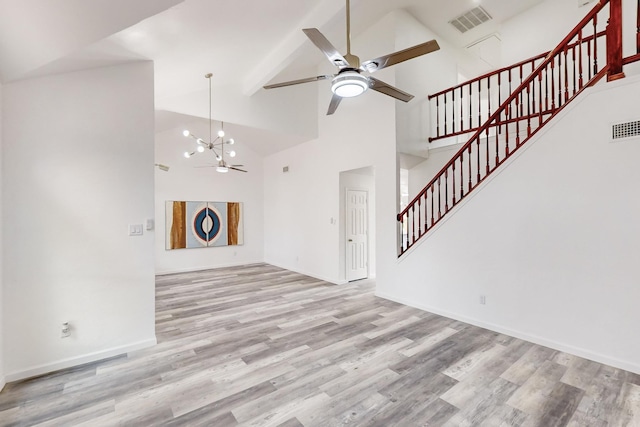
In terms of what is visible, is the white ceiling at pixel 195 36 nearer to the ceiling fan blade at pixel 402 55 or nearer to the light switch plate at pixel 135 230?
the ceiling fan blade at pixel 402 55

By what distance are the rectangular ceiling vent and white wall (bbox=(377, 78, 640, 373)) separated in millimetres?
A: 55

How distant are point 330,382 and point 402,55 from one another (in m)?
2.90

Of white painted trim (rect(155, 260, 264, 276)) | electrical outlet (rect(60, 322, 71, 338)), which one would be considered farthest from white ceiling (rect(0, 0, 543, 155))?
white painted trim (rect(155, 260, 264, 276))

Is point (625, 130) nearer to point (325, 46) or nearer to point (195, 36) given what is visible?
point (325, 46)

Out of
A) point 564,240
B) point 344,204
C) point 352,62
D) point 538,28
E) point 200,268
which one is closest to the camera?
point 352,62

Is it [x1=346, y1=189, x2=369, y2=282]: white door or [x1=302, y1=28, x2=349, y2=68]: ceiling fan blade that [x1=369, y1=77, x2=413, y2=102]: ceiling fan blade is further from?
[x1=346, y1=189, x2=369, y2=282]: white door

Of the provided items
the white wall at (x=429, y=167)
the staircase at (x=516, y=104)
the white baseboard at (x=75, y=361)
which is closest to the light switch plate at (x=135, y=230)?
the white baseboard at (x=75, y=361)

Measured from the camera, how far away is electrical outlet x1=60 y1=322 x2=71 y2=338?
9.05 feet

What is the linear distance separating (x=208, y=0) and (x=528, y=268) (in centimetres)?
443

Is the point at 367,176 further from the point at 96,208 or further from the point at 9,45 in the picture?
the point at 9,45

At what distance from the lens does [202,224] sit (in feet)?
25.2

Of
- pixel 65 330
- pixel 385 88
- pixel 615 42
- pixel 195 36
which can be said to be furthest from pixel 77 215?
pixel 615 42

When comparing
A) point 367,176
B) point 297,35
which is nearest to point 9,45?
point 297,35

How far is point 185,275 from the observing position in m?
6.93
